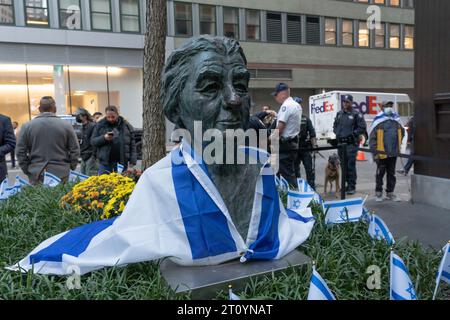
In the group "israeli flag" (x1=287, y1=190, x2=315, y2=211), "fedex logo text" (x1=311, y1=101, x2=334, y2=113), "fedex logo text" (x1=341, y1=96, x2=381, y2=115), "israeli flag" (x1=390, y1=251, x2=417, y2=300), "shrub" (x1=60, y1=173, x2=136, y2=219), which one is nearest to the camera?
"israeli flag" (x1=390, y1=251, x2=417, y2=300)

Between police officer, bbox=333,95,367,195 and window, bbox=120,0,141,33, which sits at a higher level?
window, bbox=120,0,141,33

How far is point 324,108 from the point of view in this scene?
65.1ft

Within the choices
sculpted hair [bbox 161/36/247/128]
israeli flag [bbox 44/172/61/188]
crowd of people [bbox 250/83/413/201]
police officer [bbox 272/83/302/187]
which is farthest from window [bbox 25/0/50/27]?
sculpted hair [bbox 161/36/247/128]

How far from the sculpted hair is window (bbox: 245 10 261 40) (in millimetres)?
26592

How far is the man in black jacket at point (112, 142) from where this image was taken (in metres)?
7.04

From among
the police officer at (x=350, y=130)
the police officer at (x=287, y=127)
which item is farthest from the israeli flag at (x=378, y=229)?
the police officer at (x=350, y=130)

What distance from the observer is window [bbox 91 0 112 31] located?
23.8 meters

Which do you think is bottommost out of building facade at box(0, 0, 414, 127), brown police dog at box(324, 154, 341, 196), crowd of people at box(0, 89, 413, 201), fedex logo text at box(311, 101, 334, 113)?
brown police dog at box(324, 154, 341, 196)

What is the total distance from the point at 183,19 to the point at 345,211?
24.4 metres

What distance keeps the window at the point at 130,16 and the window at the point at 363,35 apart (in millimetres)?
16782

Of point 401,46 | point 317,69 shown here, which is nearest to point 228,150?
point 317,69

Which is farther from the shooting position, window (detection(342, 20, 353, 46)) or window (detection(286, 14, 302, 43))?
window (detection(342, 20, 353, 46))

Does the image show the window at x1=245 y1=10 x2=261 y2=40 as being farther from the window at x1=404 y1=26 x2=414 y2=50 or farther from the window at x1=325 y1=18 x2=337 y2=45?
the window at x1=404 y1=26 x2=414 y2=50

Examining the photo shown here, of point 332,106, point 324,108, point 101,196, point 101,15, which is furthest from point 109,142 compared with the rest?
point 101,15
